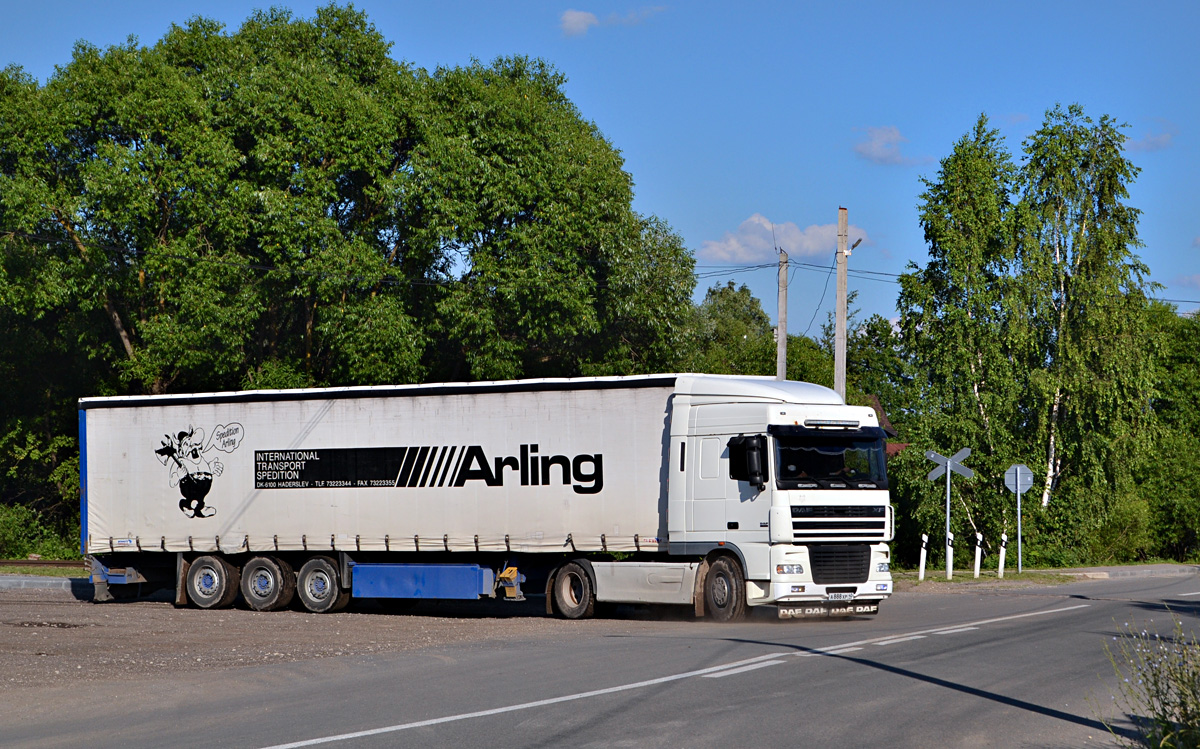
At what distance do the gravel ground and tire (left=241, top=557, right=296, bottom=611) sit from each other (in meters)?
0.24

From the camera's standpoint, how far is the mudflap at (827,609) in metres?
17.5

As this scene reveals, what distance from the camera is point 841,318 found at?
1016 inches

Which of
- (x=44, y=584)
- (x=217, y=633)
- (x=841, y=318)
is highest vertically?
(x=841, y=318)

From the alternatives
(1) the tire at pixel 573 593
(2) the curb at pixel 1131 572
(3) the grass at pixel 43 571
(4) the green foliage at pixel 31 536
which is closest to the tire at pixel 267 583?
(1) the tire at pixel 573 593

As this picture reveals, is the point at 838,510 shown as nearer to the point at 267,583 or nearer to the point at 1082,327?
the point at 267,583

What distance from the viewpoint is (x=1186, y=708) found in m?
7.33

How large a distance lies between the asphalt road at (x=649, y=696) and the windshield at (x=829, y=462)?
89.8 inches

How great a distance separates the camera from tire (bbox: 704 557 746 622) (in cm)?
1766

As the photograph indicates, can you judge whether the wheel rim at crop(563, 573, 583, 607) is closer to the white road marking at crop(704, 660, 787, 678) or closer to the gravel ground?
the gravel ground

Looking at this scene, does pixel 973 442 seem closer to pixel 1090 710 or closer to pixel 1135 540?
pixel 1135 540

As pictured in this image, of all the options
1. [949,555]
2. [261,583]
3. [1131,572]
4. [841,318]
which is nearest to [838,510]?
[841,318]

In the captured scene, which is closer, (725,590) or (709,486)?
(725,590)

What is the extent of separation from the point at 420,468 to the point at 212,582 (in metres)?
4.98

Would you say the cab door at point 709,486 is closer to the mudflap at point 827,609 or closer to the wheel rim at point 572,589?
the mudflap at point 827,609
